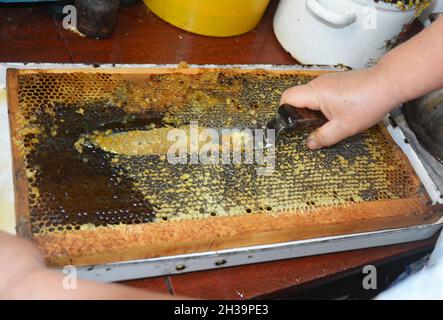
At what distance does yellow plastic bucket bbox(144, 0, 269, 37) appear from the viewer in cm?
121

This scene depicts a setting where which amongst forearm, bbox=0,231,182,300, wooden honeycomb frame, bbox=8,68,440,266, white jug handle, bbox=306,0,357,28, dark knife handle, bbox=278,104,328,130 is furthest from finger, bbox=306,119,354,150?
forearm, bbox=0,231,182,300

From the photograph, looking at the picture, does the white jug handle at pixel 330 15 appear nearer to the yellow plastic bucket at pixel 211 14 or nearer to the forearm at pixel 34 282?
the yellow plastic bucket at pixel 211 14

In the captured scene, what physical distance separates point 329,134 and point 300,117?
0.23ft

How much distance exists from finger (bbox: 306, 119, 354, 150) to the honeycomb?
0.11ft

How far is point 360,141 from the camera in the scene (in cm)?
101

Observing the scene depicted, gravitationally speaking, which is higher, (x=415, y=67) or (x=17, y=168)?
(x=415, y=67)

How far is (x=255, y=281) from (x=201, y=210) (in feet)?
0.60

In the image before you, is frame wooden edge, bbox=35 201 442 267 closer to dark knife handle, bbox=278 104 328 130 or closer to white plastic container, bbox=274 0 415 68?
dark knife handle, bbox=278 104 328 130

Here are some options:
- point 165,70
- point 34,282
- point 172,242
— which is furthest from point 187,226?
point 165,70

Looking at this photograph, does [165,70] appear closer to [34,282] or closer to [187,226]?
[187,226]

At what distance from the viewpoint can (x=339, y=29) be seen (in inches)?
46.0
